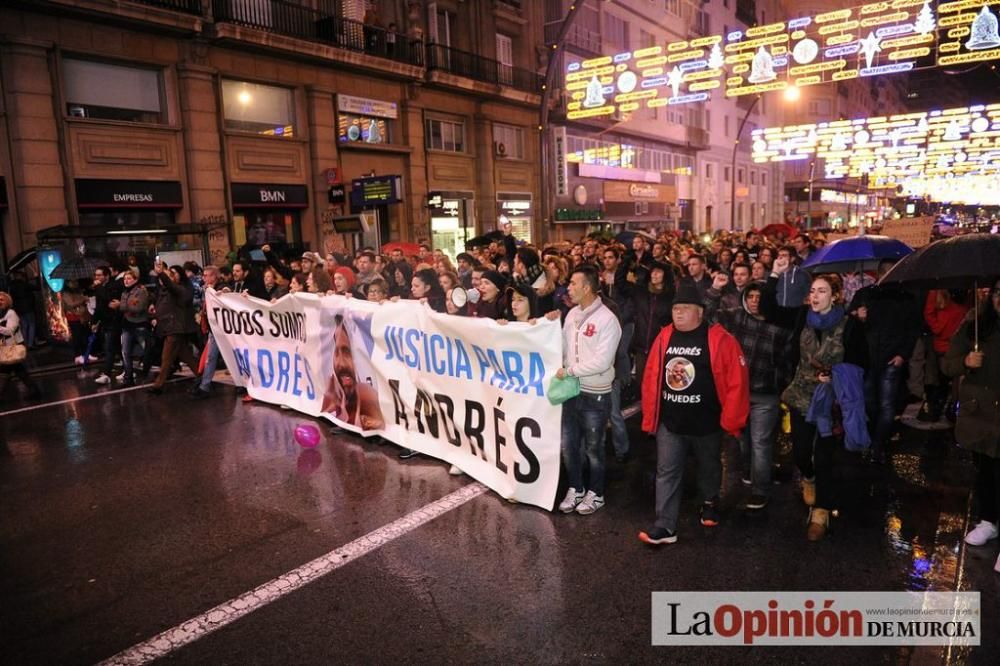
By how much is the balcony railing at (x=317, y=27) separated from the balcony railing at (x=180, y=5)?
0.58 meters

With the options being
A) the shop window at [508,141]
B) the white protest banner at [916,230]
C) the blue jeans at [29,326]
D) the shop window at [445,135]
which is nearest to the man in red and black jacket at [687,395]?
the white protest banner at [916,230]

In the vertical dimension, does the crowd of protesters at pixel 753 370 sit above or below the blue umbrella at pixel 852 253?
below

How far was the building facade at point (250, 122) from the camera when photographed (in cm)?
1459

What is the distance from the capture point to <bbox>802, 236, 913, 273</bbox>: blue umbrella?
20.5 feet

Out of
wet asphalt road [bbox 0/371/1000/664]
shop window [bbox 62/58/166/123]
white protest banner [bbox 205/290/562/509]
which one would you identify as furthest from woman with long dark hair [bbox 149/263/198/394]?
shop window [bbox 62/58/166/123]

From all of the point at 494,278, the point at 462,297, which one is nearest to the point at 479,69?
the point at 494,278

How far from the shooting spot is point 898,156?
36.8 meters

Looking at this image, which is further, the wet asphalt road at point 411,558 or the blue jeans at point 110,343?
the blue jeans at point 110,343

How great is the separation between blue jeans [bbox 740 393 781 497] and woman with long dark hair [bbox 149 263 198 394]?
27.3 ft

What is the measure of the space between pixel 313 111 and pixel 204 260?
6.24 m

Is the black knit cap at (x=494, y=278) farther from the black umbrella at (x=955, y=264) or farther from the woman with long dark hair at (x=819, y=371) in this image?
the black umbrella at (x=955, y=264)

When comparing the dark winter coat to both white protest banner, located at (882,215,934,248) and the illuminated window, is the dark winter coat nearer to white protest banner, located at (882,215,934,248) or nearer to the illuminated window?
white protest banner, located at (882,215,934,248)

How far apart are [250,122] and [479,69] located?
10947mm

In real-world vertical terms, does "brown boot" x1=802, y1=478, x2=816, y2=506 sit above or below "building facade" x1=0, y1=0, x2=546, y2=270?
below
